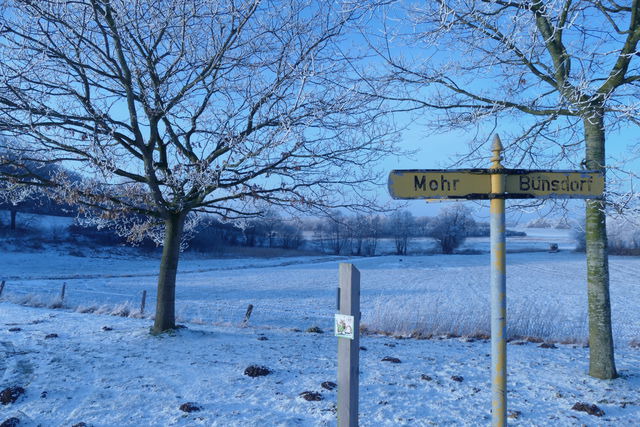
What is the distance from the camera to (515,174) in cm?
315

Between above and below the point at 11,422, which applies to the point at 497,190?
above

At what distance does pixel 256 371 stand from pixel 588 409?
12.2 ft

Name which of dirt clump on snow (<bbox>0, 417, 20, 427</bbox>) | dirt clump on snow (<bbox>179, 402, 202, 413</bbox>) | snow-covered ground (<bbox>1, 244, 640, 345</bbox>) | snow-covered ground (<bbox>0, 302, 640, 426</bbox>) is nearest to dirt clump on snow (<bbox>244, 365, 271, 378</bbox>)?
snow-covered ground (<bbox>0, 302, 640, 426</bbox>)

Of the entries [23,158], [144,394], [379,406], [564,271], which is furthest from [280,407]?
[564,271]

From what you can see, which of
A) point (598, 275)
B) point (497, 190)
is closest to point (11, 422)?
point (497, 190)

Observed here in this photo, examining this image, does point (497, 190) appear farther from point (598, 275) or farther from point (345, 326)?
point (598, 275)

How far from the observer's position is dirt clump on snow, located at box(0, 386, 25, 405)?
4781 mm

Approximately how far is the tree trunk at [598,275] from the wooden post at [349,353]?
162 inches

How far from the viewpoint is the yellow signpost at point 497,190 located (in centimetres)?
301

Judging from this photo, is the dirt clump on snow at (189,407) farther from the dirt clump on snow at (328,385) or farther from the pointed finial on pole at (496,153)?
the pointed finial on pole at (496,153)

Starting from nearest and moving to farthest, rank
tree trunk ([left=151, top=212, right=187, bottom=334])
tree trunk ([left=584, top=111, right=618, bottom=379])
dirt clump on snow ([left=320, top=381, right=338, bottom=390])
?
1. dirt clump on snow ([left=320, top=381, right=338, bottom=390])
2. tree trunk ([left=584, top=111, right=618, bottom=379])
3. tree trunk ([left=151, top=212, right=187, bottom=334])

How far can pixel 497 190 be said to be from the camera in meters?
3.09

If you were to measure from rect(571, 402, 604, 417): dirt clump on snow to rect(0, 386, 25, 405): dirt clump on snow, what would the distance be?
578 cm

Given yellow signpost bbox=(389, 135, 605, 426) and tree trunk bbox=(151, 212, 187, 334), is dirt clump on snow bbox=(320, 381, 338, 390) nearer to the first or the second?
yellow signpost bbox=(389, 135, 605, 426)
